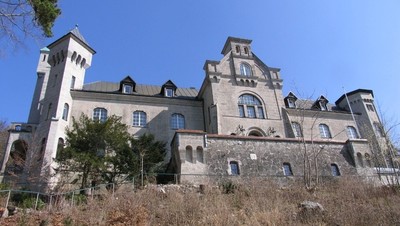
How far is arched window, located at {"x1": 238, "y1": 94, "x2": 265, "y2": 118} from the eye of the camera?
30938 millimetres

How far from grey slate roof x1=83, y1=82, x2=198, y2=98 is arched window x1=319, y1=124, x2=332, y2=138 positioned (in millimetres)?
14215

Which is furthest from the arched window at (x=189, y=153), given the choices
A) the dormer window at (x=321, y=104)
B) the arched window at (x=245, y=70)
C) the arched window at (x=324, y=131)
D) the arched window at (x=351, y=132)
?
the arched window at (x=351, y=132)

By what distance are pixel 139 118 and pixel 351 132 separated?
2327 cm

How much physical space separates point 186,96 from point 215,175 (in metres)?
15.2

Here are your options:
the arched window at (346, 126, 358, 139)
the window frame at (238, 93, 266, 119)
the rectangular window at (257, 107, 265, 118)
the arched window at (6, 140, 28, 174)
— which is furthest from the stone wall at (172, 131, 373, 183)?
the arched window at (6, 140, 28, 174)

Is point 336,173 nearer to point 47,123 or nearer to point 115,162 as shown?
point 115,162

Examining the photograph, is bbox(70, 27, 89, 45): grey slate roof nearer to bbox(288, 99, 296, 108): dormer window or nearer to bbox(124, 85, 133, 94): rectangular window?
bbox(124, 85, 133, 94): rectangular window

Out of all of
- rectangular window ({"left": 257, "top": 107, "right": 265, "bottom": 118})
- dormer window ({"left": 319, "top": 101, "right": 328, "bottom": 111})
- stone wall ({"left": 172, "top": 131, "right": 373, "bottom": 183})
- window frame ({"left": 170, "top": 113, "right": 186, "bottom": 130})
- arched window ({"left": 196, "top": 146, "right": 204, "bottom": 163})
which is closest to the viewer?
stone wall ({"left": 172, "top": 131, "right": 373, "bottom": 183})

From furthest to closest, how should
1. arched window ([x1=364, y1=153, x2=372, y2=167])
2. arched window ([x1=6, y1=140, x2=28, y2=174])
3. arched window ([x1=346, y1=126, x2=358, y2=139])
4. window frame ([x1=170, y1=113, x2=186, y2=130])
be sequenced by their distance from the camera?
arched window ([x1=346, y1=126, x2=358, y2=139]) → window frame ([x1=170, y1=113, x2=186, y2=130]) → arched window ([x1=6, y1=140, x2=28, y2=174]) → arched window ([x1=364, y1=153, x2=372, y2=167])

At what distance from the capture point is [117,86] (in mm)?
34750

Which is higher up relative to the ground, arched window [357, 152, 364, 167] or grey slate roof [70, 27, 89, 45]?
grey slate roof [70, 27, 89, 45]

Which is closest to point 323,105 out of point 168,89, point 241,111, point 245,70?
point 245,70

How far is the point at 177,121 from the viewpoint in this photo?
32406 millimetres

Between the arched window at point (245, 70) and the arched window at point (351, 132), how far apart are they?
13104 mm
